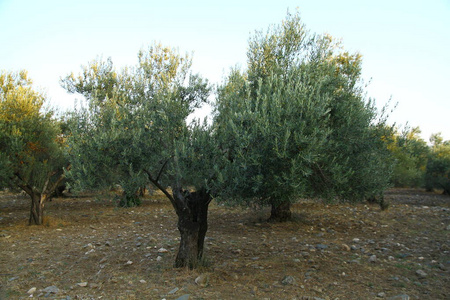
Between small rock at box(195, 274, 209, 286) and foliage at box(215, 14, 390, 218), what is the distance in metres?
2.77

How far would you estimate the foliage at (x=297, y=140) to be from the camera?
8.19m

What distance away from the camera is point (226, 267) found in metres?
11.4

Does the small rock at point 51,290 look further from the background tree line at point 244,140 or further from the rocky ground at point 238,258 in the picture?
the background tree line at point 244,140

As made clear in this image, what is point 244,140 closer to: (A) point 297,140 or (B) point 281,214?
(A) point 297,140

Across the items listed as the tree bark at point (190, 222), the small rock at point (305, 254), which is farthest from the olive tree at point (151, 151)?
the small rock at point (305, 254)

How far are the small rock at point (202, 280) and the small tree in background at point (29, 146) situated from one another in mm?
12373

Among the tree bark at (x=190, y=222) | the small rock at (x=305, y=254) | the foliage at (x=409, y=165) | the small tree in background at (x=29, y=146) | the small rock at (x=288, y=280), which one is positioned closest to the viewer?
the small rock at (x=288, y=280)

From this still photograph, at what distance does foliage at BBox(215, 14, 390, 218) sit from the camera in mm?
8188

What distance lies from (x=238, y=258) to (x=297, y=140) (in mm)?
6530

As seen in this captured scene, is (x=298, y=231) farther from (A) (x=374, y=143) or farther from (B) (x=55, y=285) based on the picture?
(B) (x=55, y=285)

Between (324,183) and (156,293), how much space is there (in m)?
5.85

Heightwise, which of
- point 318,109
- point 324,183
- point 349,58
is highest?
point 349,58

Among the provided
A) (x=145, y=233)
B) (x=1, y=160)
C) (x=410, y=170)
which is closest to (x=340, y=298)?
(x=145, y=233)

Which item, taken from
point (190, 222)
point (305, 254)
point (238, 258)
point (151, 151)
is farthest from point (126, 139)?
point (305, 254)
